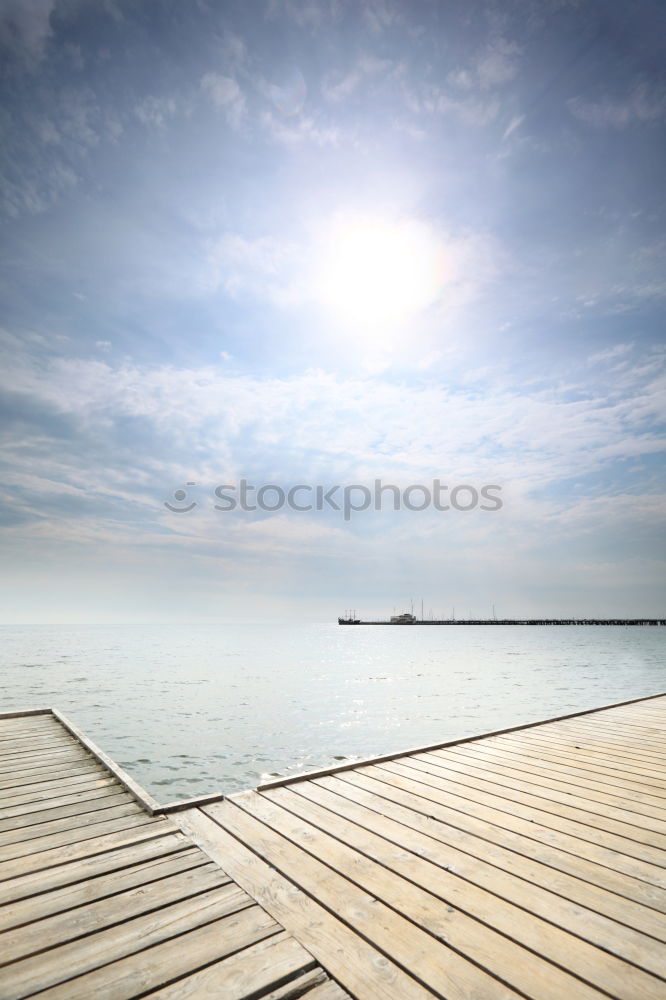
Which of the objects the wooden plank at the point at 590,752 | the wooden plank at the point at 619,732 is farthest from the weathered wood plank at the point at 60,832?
the wooden plank at the point at 619,732

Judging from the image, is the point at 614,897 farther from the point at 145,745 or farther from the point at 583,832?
the point at 145,745

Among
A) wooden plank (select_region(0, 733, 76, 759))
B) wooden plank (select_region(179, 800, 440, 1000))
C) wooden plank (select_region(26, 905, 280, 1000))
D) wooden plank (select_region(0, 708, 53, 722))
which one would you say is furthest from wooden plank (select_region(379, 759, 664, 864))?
wooden plank (select_region(0, 708, 53, 722))

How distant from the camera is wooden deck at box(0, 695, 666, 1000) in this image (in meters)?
2.29

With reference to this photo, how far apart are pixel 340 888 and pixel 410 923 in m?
0.51

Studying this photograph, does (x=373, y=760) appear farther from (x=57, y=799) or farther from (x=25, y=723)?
(x=25, y=723)

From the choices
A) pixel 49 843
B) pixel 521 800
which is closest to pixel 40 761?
pixel 49 843

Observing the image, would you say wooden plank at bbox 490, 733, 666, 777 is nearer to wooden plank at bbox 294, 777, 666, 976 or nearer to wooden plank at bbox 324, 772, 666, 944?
wooden plank at bbox 324, 772, 666, 944

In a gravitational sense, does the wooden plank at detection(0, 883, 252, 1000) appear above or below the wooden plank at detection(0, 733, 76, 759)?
below

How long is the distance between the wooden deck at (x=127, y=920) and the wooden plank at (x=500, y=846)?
1.66 meters

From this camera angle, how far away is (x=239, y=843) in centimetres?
358

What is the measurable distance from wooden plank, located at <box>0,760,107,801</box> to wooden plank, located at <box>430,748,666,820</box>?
389cm

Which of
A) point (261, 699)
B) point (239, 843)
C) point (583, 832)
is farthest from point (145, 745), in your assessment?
point (583, 832)

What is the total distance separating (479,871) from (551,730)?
5.22m

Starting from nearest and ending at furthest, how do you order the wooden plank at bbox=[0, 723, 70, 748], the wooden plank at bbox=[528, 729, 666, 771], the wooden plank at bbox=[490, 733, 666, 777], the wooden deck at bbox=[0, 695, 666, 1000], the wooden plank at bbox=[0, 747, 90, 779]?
1. the wooden deck at bbox=[0, 695, 666, 1000]
2. the wooden plank at bbox=[0, 747, 90, 779]
3. the wooden plank at bbox=[490, 733, 666, 777]
4. the wooden plank at bbox=[528, 729, 666, 771]
5. the wooden plank at bbox=[0, 723, 70, 748]
